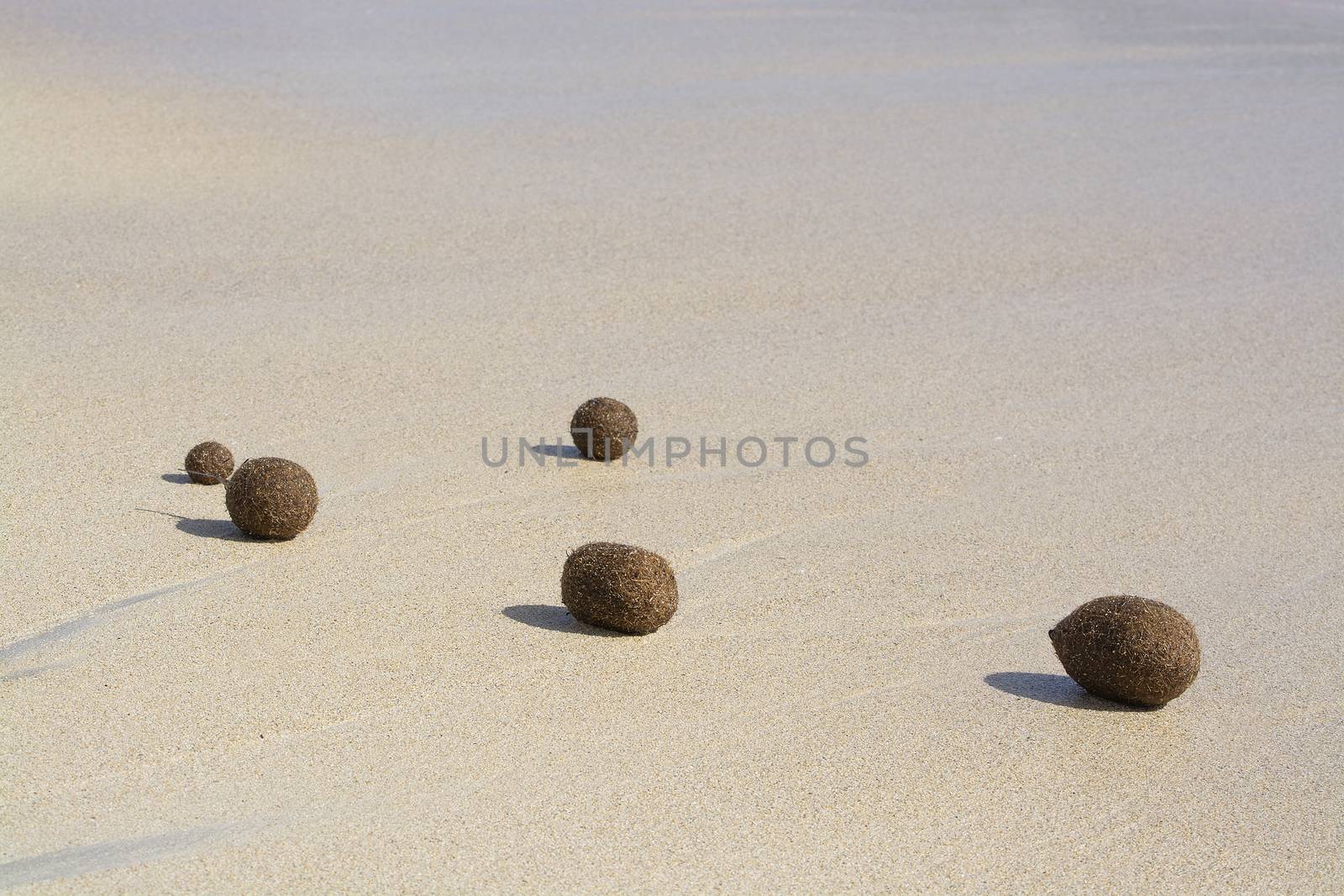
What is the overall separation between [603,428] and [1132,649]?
3.34m

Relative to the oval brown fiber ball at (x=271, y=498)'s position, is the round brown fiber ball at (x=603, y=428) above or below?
above

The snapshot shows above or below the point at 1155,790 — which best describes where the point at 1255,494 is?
above

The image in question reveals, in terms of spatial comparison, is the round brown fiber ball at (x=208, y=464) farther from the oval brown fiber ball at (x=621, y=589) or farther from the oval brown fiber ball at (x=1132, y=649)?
the oval brown fiber ball at (x=1132, y=649)

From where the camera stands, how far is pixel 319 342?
9656mm

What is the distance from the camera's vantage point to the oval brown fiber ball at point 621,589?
5891 mm

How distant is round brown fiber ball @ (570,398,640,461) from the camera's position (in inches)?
315

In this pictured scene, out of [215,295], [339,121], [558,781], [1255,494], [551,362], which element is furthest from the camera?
[339,121]

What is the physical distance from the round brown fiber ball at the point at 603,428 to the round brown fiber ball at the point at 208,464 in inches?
70.8

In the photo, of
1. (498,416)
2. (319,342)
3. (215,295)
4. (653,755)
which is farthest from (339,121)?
(653,755)

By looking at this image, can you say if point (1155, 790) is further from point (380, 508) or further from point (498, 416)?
point (498, 416)

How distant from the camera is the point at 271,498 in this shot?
6590 mm

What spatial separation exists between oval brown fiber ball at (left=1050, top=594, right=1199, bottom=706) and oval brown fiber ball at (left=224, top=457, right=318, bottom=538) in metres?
3.27

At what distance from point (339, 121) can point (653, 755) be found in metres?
11.8

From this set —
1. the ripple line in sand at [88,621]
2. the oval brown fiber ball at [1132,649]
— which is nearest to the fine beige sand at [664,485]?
the ripple line in sand at [88,621]
